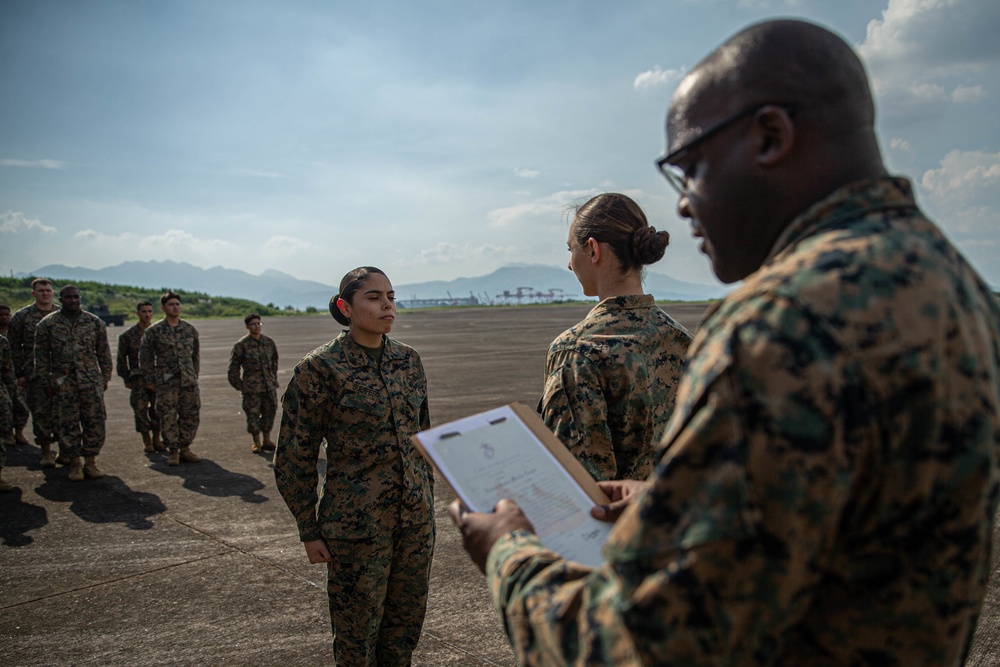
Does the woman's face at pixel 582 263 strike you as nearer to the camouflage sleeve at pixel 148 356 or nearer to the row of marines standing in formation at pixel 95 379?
Result: the row of marines standing in formation at pixel 95 379

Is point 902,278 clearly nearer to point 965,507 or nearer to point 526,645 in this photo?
point 965,507

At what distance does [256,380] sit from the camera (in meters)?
10.1

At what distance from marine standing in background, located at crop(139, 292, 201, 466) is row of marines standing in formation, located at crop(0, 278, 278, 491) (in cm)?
1

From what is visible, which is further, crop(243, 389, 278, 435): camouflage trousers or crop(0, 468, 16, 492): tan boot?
crop(243, 389, 278, 435): camouflage trousers

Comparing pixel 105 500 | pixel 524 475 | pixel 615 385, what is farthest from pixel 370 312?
pixel 105 500

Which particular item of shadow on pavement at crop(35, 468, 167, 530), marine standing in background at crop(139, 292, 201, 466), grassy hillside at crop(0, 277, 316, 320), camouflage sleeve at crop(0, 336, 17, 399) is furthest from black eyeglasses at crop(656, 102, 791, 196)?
grassy hillside at crop(0, 277, 316, 320)

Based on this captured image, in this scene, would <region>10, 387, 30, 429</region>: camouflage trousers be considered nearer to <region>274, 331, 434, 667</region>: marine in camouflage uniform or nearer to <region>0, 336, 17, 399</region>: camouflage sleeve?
<region>0, 336, 17, 399</region>: camouflage sleeve

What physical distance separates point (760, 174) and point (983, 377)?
470 mm

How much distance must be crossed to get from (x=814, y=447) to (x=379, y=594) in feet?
9.39

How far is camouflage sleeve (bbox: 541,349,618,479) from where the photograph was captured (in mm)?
2471

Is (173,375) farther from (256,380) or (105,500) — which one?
(105,500)

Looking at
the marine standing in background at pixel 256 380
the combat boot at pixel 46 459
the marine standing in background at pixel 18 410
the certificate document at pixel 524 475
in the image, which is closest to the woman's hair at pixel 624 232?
the certificate document at pixel 524 475

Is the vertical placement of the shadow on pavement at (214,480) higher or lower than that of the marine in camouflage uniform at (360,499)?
lower

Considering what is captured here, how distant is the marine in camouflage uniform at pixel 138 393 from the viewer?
992 cm
